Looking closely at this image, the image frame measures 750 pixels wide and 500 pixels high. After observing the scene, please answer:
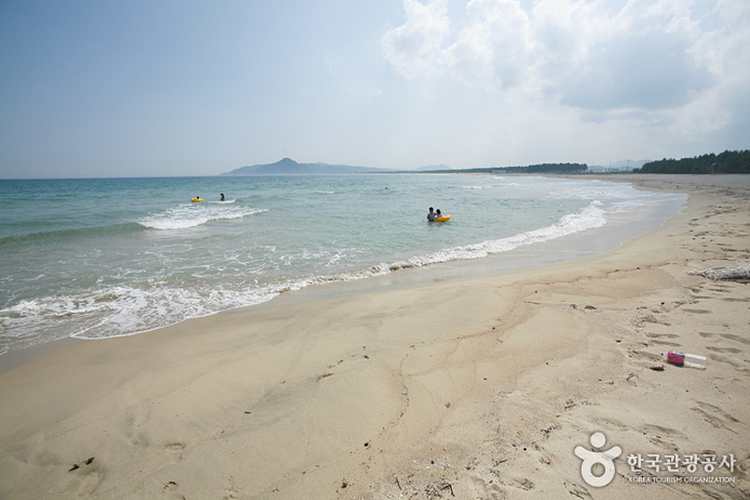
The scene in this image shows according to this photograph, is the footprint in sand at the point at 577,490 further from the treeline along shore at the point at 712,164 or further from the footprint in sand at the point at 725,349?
the treeline along shore at the point at 712,164

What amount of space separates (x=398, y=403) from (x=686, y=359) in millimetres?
3359

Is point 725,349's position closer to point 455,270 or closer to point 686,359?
point 686,359

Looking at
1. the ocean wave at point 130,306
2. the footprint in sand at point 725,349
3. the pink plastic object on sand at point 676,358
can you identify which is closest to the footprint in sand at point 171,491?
the ocean wave at point 130,306

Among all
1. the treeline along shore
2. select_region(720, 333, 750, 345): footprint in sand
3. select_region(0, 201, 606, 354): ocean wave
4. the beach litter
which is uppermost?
the treeline along shore

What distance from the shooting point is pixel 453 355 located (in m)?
3.95

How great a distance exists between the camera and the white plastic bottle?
337 centimetres

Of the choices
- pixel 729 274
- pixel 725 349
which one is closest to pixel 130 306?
pixel 725 349

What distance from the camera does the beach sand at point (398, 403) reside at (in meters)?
2.33

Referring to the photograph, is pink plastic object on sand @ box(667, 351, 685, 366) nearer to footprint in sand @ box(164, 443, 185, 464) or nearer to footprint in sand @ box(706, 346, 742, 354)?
footprint in sand @ box(706, 346, 742, 354)

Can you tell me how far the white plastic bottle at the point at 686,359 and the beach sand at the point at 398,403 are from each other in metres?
0.10

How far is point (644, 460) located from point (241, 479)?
3149 mm

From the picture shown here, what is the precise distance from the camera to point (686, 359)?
11.3 feet

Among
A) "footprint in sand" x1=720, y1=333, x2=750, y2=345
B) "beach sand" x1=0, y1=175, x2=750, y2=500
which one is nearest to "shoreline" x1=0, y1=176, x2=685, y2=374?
"beach sand" x1=0, y1=175, x2=750, y2=500

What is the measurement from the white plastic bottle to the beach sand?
0.31 ft
